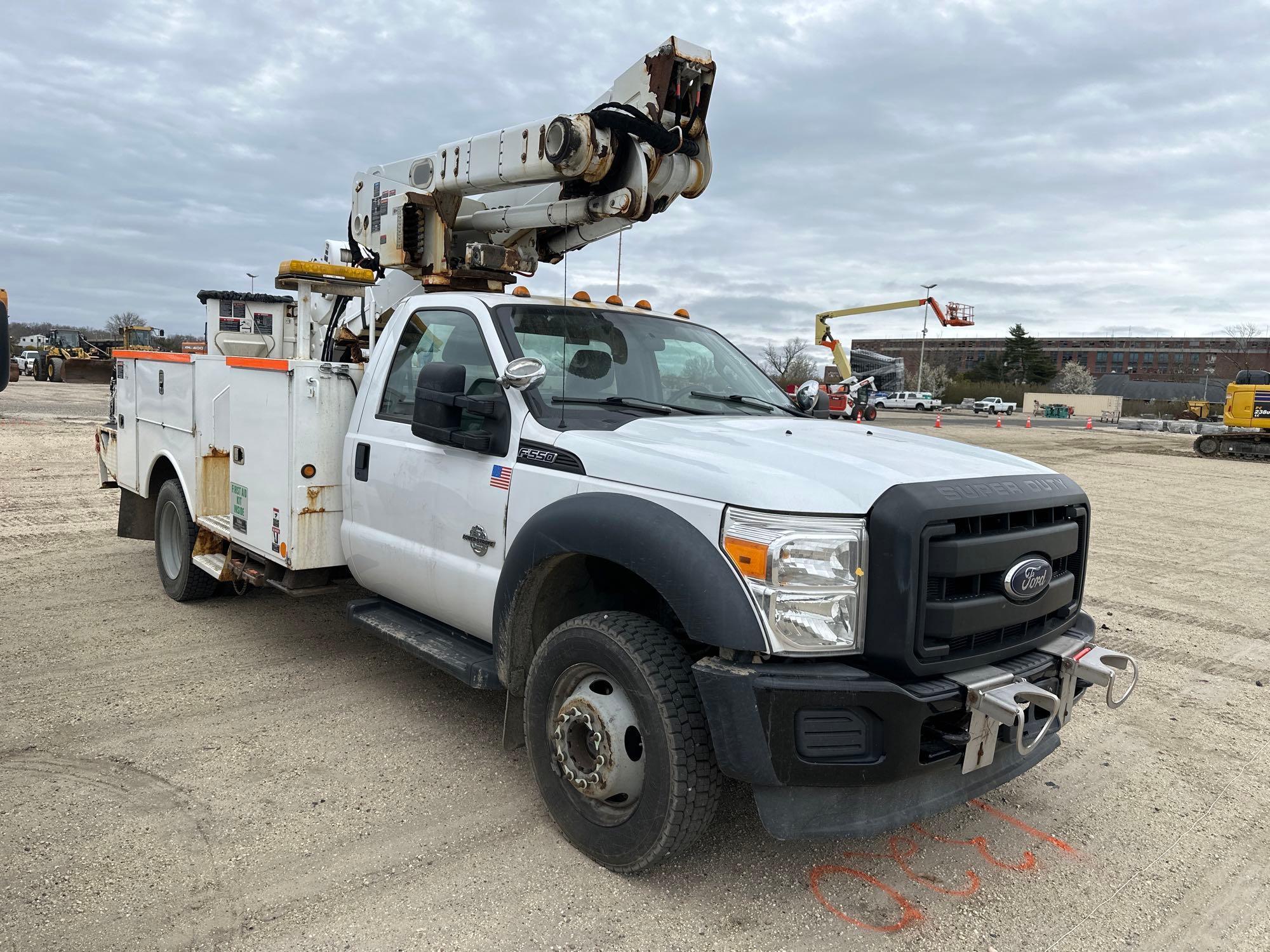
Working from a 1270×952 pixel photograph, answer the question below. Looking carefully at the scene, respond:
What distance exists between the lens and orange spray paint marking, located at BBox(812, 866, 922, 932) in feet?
9.59

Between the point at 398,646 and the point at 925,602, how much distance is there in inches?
95.4

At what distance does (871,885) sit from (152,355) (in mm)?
5641

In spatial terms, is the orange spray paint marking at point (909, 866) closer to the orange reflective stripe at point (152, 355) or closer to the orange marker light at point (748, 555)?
the orange marker light at point (748, 555)

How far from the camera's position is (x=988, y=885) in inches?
125

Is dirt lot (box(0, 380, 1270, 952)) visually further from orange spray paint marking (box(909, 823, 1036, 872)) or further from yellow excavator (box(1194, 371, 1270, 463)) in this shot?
yellow excavator (box(1194, 371, 1270, 463))

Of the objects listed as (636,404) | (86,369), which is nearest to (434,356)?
(636,404)

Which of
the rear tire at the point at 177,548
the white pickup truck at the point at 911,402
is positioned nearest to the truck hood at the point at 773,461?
the rear tire at the point at 177,548

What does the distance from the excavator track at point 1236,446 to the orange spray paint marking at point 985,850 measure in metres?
23.8

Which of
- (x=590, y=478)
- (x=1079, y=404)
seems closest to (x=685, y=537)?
(x=590, y=478)

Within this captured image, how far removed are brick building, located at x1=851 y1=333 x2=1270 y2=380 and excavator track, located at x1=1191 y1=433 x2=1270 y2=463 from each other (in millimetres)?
78549

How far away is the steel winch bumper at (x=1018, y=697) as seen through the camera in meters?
2.76

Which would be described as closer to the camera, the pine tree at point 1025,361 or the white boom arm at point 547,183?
the white boom arm at point 547,183

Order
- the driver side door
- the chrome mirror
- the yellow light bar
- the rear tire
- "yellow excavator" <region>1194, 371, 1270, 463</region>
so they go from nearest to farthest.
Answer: the driver side door
the chrome mirror
the yellow light bar
the rear tire
"yellow excavator" <region>1194, 371, 1270, 463</region>

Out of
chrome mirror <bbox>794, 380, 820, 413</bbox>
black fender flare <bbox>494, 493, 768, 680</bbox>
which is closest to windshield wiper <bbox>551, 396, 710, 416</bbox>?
black fender flare <bbox>494, 493, 768, 680</bbox>
